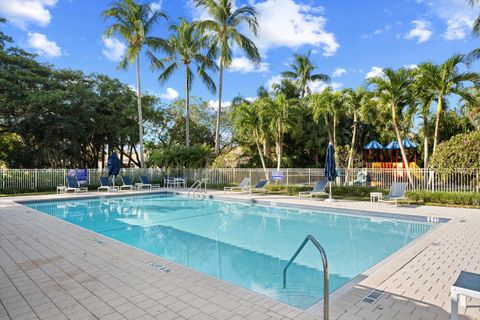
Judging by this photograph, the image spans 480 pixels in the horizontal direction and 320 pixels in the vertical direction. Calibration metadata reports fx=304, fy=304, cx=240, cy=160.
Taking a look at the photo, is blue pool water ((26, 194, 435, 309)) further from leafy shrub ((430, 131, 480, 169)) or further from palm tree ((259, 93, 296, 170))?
palm tree ((259, 93, 296, 170))

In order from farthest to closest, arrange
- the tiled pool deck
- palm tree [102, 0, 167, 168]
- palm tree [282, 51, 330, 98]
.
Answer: palm tree [282, 51, 330, 98], palm tree [102, 0, 167, 168], the tiled pool deck

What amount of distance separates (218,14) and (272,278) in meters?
19.2

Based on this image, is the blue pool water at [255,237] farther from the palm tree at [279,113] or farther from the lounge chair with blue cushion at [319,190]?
the palm tree at [279,113]

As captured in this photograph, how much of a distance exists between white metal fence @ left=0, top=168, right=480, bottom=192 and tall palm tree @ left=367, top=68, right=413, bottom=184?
0.95 meters

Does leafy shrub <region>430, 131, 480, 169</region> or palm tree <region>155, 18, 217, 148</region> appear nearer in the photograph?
leafy shrub <region>430, 131, 480, 169</region>

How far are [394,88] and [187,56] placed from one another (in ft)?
49.1

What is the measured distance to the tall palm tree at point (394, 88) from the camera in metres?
14.3

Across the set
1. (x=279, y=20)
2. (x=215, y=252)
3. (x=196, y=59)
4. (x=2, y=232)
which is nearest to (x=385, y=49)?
(x=279, y=20)

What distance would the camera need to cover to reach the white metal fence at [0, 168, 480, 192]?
1271 cm

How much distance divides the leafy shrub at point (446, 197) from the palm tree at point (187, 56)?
15458 mm

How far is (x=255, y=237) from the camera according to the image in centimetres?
845

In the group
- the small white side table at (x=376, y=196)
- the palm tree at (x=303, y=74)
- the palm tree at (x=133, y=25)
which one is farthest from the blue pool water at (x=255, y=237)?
the palm tree at (x=303, y=74)

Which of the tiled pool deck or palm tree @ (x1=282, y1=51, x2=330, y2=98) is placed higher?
palm tree @ (x1=282, y1=51, x2=330, y2=98)

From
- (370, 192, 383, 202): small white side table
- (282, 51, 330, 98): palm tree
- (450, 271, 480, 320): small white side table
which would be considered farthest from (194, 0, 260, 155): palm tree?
(450, 271, 480, 320): small white side table
